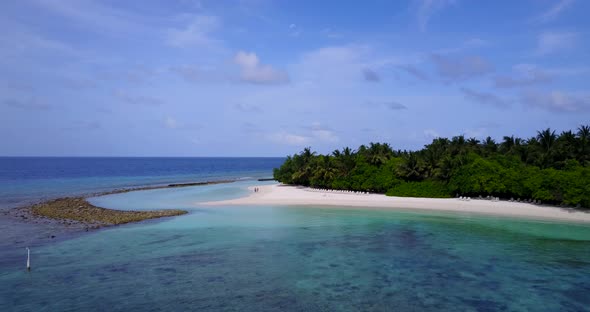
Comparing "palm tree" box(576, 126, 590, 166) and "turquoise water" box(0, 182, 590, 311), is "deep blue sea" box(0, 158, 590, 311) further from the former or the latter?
"palm tree" box(576, 126, 590, 166)

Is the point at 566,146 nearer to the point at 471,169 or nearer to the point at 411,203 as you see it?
the point at 471,169

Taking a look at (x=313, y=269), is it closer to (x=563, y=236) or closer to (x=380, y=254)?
(x=380, y=254)

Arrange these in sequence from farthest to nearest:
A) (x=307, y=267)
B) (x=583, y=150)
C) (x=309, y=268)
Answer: (x=583, y=150)
(x=307, y=267)
(x=309, y=268)

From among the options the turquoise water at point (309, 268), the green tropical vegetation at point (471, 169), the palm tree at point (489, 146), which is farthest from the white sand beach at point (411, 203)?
the palm tree at point (489, 146)

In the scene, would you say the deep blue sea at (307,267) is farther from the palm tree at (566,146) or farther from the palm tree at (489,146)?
the palm tree at (489,146)

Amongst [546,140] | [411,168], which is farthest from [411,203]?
[546,140]

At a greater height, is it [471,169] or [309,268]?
[471,169]

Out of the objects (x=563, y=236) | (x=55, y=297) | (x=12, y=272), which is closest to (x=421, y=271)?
(x=563, y=236)
